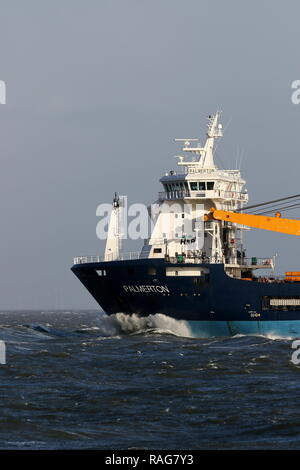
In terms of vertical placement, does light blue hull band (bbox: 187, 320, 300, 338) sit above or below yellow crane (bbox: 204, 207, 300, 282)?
below

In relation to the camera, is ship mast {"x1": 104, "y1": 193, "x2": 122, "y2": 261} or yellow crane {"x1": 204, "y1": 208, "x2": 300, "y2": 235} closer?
yellow crane {"x1": 204, "y1": 208, "x2": 300, "y2": 235}

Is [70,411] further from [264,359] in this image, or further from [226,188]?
[226,188]

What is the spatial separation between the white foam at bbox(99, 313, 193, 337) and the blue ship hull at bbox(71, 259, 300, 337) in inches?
11.1

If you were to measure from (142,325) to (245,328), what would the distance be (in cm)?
589

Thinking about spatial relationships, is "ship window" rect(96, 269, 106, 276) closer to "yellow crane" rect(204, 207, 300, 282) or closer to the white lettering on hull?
the white lettering on hull

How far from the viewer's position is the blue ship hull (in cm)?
5366

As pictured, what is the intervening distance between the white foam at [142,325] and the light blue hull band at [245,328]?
2.05ft

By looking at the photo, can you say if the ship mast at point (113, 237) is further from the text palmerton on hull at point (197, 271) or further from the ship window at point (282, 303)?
the ship window at point (282, 303)

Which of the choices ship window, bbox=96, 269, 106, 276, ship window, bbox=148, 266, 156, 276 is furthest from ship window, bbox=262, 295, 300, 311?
ship window, bbox=96, 269, 106, 276

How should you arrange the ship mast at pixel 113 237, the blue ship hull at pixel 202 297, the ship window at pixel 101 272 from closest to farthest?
the blue ship hull at pixel 202 297
the ship window at pixel 101 272
the ship mast at pixel 113 237

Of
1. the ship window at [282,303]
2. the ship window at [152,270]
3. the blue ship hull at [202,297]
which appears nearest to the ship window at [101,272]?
the blue ship hull at [202,297]

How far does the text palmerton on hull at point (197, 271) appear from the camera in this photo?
176 feet
